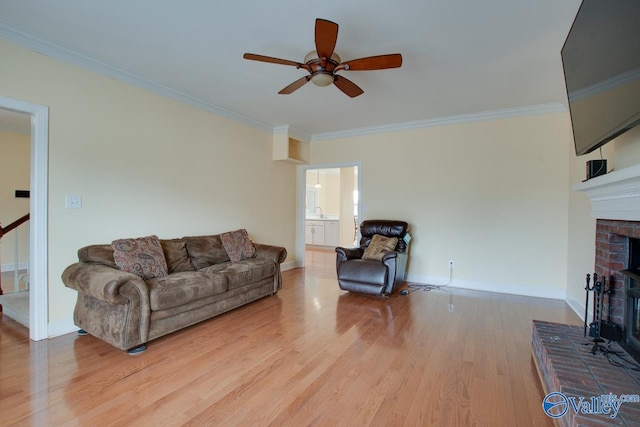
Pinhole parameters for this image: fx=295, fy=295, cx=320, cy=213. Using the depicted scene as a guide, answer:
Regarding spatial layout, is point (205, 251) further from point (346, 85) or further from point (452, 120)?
point (452, 120)

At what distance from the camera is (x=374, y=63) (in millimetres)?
2322

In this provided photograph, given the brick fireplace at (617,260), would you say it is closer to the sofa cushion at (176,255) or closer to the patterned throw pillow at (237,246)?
the patterned throw pillow at (237,246)

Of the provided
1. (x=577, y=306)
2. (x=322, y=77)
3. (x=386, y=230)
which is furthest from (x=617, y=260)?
(x=386, y=230)

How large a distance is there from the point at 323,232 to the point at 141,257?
6135 millimetres

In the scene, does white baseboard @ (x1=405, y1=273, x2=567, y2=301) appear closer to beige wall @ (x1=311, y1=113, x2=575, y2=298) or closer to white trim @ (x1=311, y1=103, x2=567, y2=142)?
beige wall @ (x1=311, y1=113, x2=575, y2=298)

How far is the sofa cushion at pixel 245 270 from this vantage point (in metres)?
3.25

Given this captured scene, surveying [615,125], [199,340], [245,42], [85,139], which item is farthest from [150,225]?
[615,125]

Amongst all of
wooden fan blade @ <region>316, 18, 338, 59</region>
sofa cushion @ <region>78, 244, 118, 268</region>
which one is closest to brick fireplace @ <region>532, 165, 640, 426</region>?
wooden fan blade @ <region>316, 18, 338, 59</region>

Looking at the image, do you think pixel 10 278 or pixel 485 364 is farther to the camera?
pixel 10 278

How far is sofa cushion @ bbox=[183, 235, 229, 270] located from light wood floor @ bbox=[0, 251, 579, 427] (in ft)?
2.56

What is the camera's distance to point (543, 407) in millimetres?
1760

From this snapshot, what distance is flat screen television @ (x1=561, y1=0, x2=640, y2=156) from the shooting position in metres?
1.36

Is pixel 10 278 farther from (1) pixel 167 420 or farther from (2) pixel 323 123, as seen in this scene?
(2) pixel 323 123

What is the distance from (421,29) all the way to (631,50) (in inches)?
55.5
